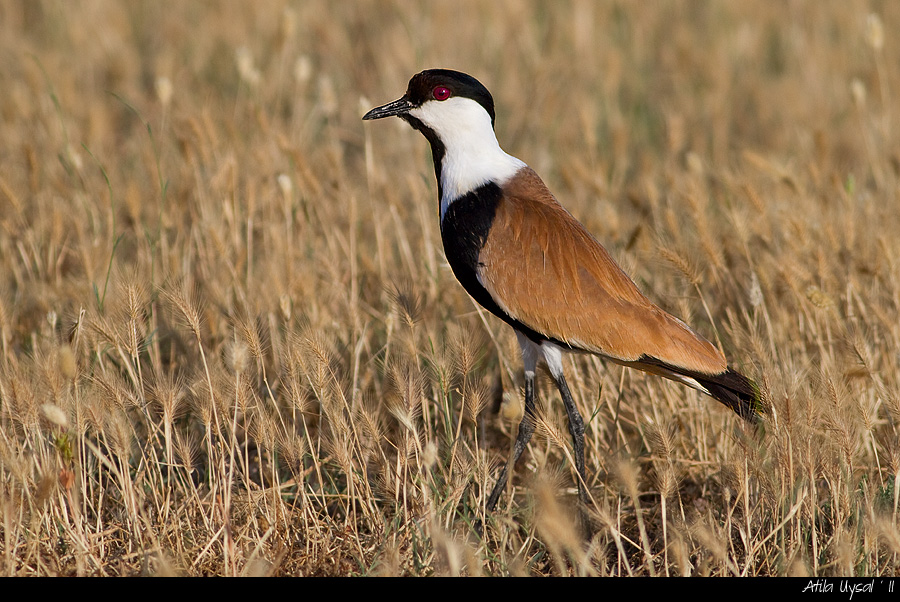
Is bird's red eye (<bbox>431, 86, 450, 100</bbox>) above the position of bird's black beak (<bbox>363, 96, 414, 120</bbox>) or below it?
above

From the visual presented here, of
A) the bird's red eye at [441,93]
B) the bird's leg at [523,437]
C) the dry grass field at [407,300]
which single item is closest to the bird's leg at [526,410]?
the bird's leg at [523,437]

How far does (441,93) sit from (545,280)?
0.87m

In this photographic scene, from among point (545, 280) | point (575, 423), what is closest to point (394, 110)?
point (545, 280)

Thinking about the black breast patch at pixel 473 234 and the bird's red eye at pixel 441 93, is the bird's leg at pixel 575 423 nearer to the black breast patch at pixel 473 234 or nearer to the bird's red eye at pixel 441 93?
the black breast patch at pixel 473 234

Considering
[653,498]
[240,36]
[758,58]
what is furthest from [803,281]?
[240,36]

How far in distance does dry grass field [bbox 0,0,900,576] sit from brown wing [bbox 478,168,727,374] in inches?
10.9

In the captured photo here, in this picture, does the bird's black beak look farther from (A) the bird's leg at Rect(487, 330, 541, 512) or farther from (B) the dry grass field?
(A) the bird's leg at Rect(487, 330, 541, 512)

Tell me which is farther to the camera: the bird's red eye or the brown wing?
the bird's red eye

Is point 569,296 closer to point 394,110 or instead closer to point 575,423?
point 575,423

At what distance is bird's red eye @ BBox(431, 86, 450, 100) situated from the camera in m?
3.74

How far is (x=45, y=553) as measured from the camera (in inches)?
128

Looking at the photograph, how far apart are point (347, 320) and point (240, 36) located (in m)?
3.94

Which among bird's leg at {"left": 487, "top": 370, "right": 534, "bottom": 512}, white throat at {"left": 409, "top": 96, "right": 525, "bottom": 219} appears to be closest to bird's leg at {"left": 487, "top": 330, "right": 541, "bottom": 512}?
bird's leg at {"left": 487, "top": 370, "right": 534, "bottom": 512}

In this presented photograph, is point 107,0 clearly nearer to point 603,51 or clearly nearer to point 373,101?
point 373,101
